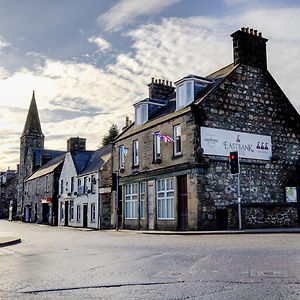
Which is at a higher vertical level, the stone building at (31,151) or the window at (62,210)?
the stone building at (31,151)

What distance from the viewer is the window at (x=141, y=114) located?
109 ft

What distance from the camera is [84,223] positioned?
41.8 m

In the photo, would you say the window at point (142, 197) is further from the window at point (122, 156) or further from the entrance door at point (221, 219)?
the entrance door at point (221, 219)

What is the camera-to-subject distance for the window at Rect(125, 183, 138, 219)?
106ft

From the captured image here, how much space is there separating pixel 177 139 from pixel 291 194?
8896mm

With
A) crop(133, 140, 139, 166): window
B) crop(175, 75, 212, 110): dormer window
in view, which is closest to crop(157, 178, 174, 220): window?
crop(133, 140, 139, 166): window

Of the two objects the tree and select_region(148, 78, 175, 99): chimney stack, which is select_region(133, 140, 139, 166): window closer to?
select_region(148, 78, 175, 99): chimney stack

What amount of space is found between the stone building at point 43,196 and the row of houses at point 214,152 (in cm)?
1880

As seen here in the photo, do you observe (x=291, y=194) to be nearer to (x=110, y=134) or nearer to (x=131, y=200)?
(x=131, y=200)

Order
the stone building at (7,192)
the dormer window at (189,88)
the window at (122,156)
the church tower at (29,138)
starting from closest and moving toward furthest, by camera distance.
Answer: the dormer window at (189,88) → the window at (122,156) → the church tower at (29,138) → the stone building at (7,192)

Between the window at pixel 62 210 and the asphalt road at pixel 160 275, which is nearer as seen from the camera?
the asphalt road at pixel 160 275

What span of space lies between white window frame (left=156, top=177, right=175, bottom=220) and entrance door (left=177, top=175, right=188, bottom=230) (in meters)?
0.59

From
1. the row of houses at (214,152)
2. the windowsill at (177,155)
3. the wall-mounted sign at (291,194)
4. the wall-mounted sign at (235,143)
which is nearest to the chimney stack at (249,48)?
the row of houses at (214,152)

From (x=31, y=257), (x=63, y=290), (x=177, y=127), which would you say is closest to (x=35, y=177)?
(x=177, y=127)
